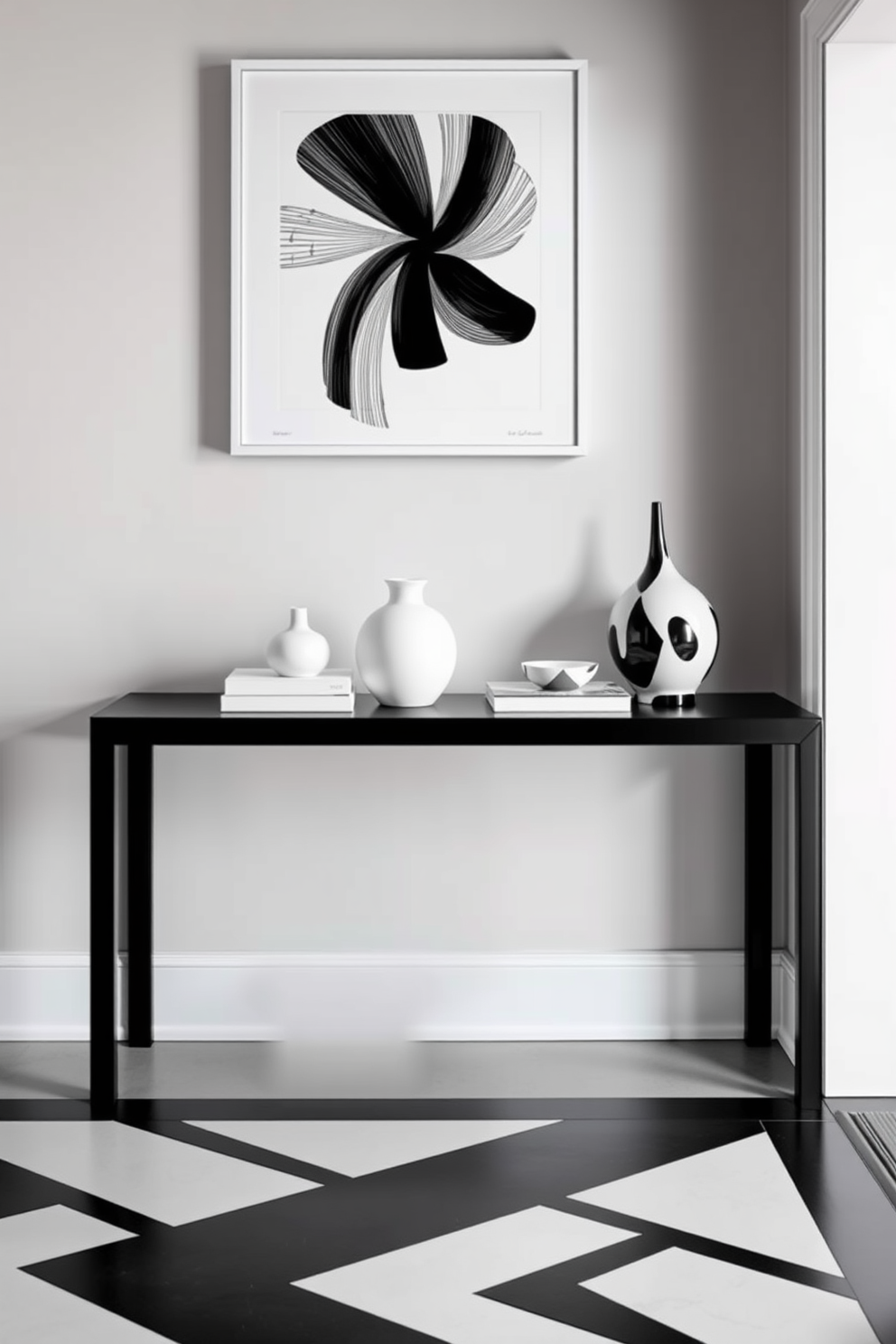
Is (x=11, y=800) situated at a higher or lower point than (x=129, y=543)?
lower

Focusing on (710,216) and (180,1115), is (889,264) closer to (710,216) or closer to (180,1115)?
(710,216)

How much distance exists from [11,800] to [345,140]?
1.60 metres

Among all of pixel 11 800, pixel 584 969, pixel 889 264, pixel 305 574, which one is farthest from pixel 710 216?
pixel 11 800

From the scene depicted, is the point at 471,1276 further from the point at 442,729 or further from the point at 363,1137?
the point at 442,729

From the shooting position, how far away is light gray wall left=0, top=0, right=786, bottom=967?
9.14 feet

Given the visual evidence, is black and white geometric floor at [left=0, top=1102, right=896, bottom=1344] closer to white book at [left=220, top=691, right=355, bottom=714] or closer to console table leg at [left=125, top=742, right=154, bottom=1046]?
console table leg at [left=125, top=742, right=154, bottom=1046]

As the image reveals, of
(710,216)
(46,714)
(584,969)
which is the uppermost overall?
(710,216)

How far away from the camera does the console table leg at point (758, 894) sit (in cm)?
282

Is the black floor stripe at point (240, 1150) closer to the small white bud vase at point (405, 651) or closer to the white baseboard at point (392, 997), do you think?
the white baseboard at point (392, 997)

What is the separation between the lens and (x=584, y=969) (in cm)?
288

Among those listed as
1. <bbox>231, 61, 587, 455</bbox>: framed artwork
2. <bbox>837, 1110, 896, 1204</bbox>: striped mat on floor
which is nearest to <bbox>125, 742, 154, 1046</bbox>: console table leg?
<bbox>231, 61, 587, 455</bbox>: framed artwork

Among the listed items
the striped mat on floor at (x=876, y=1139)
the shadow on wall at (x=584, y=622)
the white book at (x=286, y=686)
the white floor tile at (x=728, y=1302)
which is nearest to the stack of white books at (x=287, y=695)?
the white book at (x=286, y=686)

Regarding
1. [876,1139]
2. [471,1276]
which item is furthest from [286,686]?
[876,1139]

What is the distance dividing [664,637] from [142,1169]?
137cm
